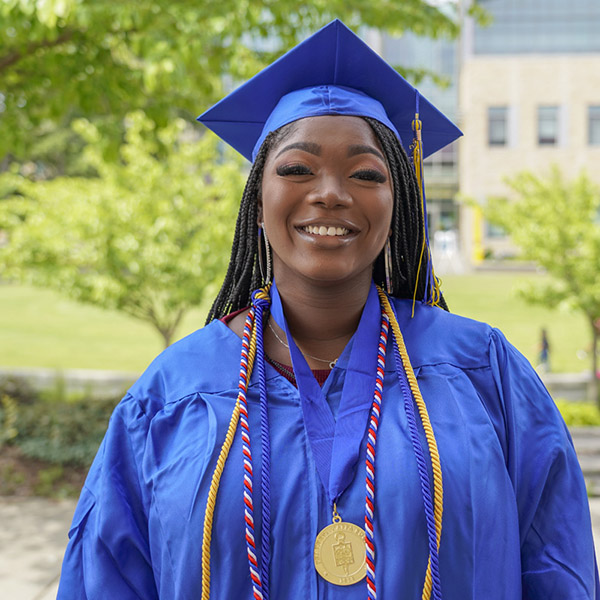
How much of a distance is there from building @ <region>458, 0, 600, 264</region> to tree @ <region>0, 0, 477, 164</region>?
2210cm

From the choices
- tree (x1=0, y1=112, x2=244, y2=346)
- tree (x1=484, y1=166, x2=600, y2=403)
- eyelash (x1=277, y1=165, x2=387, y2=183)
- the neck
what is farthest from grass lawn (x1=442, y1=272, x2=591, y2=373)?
eyelash (x1=277, y1=165, x2=387, y2=183)

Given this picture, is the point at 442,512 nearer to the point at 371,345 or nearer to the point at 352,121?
the point at 371,345

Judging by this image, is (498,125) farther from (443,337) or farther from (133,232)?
(443,337)

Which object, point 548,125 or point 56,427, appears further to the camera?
point 548,125

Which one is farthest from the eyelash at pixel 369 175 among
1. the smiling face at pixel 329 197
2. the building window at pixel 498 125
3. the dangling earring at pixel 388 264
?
the building window at pixel 498 125

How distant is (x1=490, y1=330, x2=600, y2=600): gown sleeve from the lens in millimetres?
1423

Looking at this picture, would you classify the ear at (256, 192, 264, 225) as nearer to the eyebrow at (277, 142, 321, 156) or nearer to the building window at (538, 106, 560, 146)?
the eyebrow at (277, 142, 321, 156)

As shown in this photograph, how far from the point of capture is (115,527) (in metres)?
1.45

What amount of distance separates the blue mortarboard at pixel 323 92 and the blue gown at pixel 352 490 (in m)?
0.52

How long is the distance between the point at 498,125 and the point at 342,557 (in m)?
28.1

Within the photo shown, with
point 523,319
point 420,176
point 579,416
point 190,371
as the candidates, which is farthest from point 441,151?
point 190,371

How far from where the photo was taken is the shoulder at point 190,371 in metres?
1.51

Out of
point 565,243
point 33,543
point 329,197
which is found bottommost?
point 33,543

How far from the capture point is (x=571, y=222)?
8.73 meters
